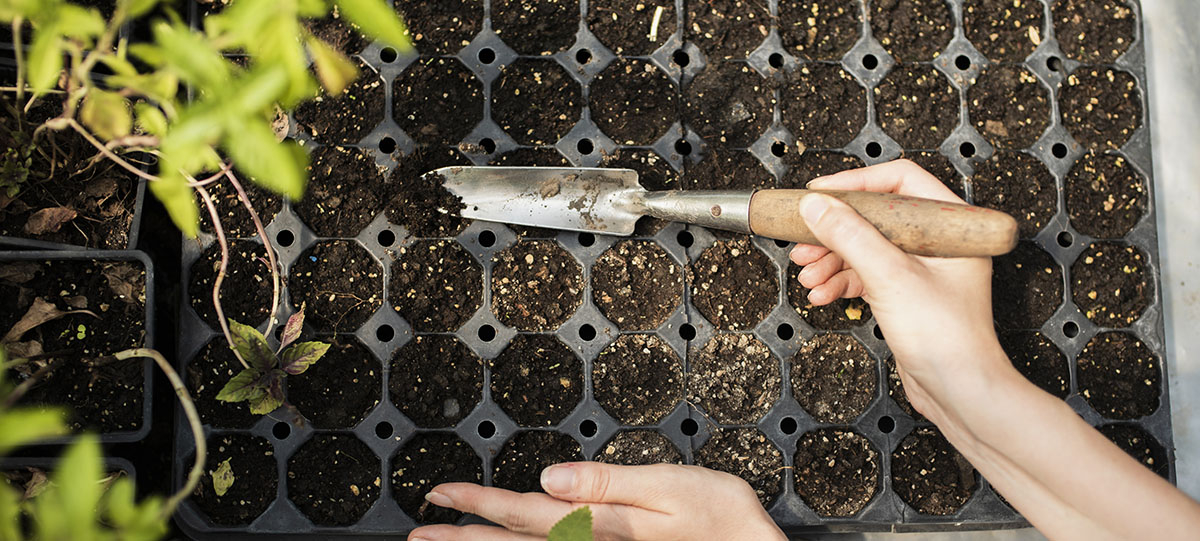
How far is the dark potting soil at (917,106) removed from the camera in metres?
1.07

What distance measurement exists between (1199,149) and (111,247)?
1534 mm

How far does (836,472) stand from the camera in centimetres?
101

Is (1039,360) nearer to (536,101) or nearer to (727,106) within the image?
(727,106)

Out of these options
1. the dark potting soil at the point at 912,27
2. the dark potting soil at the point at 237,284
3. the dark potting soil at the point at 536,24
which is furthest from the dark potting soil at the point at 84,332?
the dark potting soil at the point at 912,27

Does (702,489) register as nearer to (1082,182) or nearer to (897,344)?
(897,344)

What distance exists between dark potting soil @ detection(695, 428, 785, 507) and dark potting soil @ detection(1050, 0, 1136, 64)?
0.72 metres

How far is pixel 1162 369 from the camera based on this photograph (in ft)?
3.49

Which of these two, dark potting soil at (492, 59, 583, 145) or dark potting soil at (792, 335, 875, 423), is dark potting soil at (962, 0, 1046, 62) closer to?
dark potting soil at (792, 335, 875, 423)

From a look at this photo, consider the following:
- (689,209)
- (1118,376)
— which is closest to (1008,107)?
(1118,376)

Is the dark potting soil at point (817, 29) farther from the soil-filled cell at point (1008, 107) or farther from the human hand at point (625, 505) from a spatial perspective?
the human hand at point (625, 505)

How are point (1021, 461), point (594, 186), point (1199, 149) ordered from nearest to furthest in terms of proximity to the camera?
point (1021, 461)
point (594, 186)
point (1199, 149)

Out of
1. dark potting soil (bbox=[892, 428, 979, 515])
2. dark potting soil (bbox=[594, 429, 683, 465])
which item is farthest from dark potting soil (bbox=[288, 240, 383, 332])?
dark potting soil (bbox=[892, 428, 979, 515])

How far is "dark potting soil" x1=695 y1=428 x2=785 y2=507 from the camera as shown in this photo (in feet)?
3.29

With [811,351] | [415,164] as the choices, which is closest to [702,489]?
[811,351]
